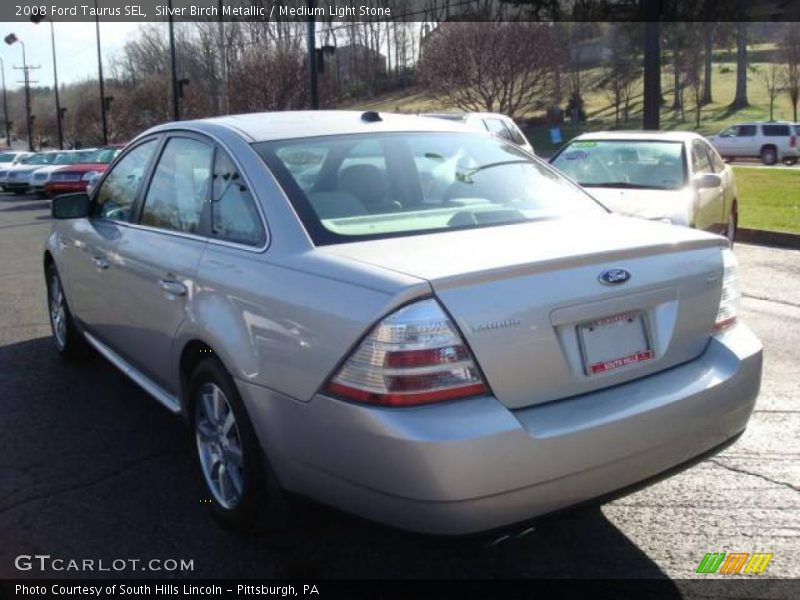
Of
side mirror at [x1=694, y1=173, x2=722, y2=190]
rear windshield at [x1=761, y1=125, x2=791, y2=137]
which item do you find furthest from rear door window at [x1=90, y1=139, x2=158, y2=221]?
rear windshield at [x1=761, y1=125, x2=791, y2=137]

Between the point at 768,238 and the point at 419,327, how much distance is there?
32.6ft

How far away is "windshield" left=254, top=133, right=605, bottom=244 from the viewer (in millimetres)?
3252

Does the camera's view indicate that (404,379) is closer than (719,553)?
Yes

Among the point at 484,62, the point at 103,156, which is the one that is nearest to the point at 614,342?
the point at 103,156

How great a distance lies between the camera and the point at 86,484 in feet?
12.5

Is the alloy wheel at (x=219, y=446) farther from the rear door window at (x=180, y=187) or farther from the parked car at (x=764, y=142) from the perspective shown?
the parked car at (x=764, y=142)

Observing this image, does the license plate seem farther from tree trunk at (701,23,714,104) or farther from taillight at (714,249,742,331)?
tree trunk at (701,23,714,104)

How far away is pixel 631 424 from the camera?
2.67 metres

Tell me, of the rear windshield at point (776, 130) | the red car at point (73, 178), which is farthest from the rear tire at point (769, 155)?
the red car at point (73, 178)

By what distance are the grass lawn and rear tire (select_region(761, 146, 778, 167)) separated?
12866 mm

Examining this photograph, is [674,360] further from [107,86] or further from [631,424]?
[107,86]

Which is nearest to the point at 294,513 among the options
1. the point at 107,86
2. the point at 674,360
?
the point at 674,360

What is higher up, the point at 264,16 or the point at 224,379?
the point at 264,16

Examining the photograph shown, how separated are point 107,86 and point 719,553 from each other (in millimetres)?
73581
